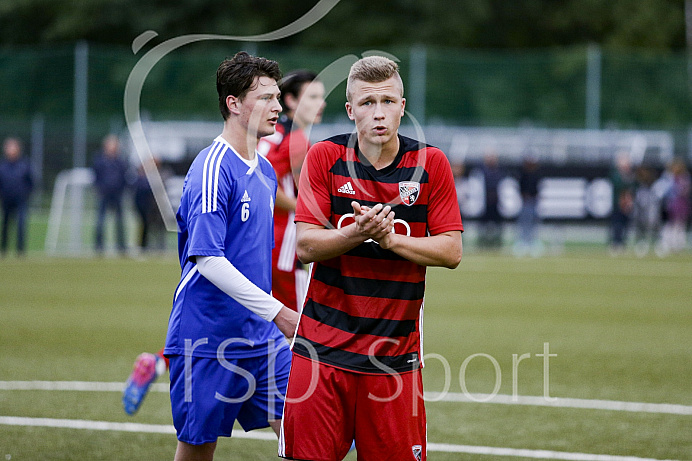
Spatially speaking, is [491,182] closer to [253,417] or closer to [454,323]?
[454,323]

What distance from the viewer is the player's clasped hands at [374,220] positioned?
3.73m

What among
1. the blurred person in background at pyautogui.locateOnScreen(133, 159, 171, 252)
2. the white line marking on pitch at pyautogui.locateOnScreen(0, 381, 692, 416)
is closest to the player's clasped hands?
the white line marking on pitch at pyautogui.locateOnScreen(0, 381, 692, 416)

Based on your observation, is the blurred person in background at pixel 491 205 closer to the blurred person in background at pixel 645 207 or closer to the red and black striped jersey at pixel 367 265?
the blurred person in background at pixel 645 207

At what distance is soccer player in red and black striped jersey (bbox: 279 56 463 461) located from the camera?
4.06 m

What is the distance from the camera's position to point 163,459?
6016 mm

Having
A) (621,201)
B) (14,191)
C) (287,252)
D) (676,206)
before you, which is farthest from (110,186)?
(287,252)

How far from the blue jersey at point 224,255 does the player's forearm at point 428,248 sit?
868mm

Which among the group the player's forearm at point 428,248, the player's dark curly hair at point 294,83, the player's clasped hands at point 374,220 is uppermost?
the player's dark curly hair at point 294,83

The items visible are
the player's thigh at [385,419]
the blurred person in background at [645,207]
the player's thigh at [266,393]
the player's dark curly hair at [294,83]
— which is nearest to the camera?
the player's thigh at [385,419]

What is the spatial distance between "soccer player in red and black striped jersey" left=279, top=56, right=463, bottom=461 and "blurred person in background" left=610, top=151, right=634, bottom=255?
1973 centimetres

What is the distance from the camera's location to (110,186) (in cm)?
2102

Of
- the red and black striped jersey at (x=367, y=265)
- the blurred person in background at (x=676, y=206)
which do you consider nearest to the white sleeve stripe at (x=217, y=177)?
the red and black striped jersey at (x=367, y=265)

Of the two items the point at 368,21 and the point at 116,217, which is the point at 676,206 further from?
the point at 368,21

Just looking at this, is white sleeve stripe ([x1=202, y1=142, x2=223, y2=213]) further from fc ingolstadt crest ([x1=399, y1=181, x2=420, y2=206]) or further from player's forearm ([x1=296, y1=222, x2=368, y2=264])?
fc ingolstadt crest ([x1=399, y1=181, x2=420, y2=206])
